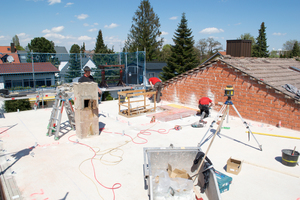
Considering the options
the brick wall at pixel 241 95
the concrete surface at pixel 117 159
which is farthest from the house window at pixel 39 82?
the brick wall at pixel 241 95

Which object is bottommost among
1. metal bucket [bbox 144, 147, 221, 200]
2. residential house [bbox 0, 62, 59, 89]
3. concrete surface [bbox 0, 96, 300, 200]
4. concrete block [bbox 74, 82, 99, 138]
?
concrete surface [bbox 0, 96, 300, 200]

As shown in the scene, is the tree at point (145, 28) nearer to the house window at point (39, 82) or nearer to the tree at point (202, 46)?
the tree at point (202, 46)

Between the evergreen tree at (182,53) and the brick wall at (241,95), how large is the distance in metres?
15.0

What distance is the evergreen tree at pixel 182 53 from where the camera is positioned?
29.2 m

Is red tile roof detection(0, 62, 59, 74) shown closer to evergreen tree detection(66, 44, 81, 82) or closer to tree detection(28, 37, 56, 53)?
evergreen tree detection(66, 44, 81, 82)

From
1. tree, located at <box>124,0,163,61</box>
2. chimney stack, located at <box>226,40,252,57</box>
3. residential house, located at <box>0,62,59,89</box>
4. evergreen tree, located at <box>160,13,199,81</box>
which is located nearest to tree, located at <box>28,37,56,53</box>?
tree, located at <box>124,0,163,61</box>

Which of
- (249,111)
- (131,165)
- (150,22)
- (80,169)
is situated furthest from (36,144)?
(150,22)

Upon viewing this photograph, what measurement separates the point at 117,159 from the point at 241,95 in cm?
742

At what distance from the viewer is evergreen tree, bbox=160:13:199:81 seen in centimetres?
2923

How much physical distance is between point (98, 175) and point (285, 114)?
8.28m

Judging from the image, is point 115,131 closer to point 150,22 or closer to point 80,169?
point 80,169

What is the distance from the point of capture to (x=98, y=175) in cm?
573

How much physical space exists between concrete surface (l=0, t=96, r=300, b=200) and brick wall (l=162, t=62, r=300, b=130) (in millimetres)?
618

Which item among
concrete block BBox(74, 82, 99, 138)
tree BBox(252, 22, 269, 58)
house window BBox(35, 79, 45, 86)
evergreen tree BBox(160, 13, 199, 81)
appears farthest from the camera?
tree BBox(252, 22, 269, 58)
